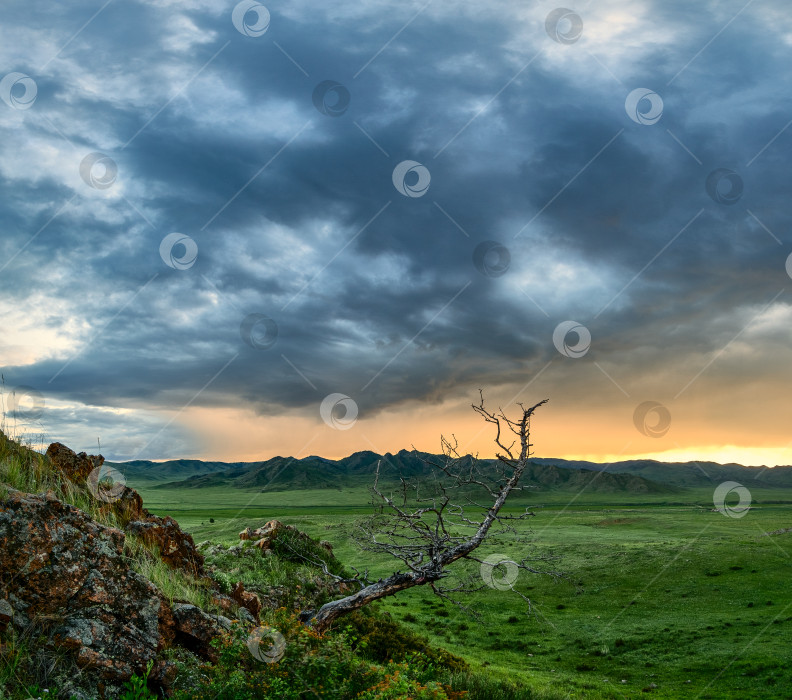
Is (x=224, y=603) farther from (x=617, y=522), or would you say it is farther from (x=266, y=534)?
(x=617, y=522)

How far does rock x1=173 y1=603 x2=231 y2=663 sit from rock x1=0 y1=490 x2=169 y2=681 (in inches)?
17.8

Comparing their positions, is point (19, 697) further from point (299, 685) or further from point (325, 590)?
point (325, 590)

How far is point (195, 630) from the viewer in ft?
33.9

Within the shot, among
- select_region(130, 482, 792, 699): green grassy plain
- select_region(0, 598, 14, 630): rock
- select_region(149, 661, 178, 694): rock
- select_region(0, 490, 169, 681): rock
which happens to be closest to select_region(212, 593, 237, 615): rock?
select_region(0, 490, 169, 681): rock

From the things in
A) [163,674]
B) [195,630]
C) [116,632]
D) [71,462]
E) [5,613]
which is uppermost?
[71,462]

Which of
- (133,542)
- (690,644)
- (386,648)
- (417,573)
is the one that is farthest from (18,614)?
(690,644)

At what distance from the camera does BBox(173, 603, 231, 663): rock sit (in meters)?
10.2

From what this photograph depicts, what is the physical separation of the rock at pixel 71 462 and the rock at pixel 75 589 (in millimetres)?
3112

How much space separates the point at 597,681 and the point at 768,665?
8902 millimetres

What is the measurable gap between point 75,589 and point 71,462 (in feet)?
15.5

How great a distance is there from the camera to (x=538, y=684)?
2680 centimetres

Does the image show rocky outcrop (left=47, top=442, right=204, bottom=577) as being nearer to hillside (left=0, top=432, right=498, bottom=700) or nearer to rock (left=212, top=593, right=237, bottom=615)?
hillside (left=0, top=432, right=498, bottom=700)

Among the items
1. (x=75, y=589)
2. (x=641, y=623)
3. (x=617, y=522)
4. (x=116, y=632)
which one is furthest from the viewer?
(x=617, y=522)

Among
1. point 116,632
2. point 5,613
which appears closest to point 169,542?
point 116,632
